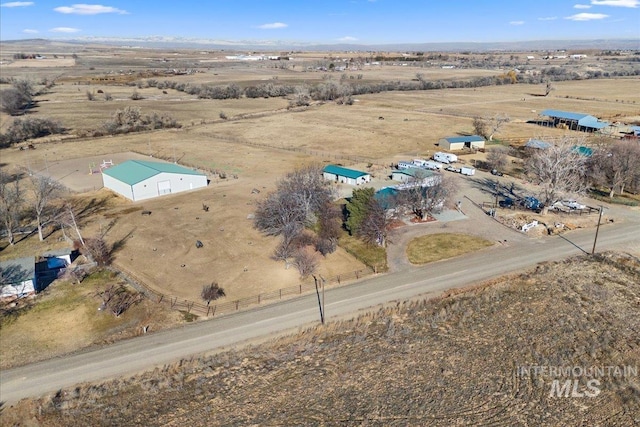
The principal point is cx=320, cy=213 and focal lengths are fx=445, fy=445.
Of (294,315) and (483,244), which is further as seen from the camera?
(483,244)

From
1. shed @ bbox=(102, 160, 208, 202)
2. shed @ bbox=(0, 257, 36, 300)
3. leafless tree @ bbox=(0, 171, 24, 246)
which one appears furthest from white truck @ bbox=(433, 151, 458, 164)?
leafless tree @ bbox=(0, 171, 24, 246)

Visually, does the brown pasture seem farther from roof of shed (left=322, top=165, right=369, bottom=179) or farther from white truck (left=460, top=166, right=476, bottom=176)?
white truck (left=460, top=166, right=476, bottom=176)

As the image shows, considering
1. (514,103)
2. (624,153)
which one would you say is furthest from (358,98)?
(624,153)

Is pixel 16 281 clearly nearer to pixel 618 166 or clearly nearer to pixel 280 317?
pixel 280 317

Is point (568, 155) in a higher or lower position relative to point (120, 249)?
higher

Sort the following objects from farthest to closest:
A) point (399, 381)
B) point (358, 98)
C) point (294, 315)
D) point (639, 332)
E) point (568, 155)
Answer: point (358, 98) < point (568, 155) < point (294, 315) < point (639, 332) < point (399, 381)

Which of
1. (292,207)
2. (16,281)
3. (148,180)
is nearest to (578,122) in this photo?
(292,207)

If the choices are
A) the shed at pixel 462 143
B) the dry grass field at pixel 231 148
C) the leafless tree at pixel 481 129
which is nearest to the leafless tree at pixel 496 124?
the leafless tree at pixel 481 129

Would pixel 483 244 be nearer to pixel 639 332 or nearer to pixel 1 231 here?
pixel 639 332
